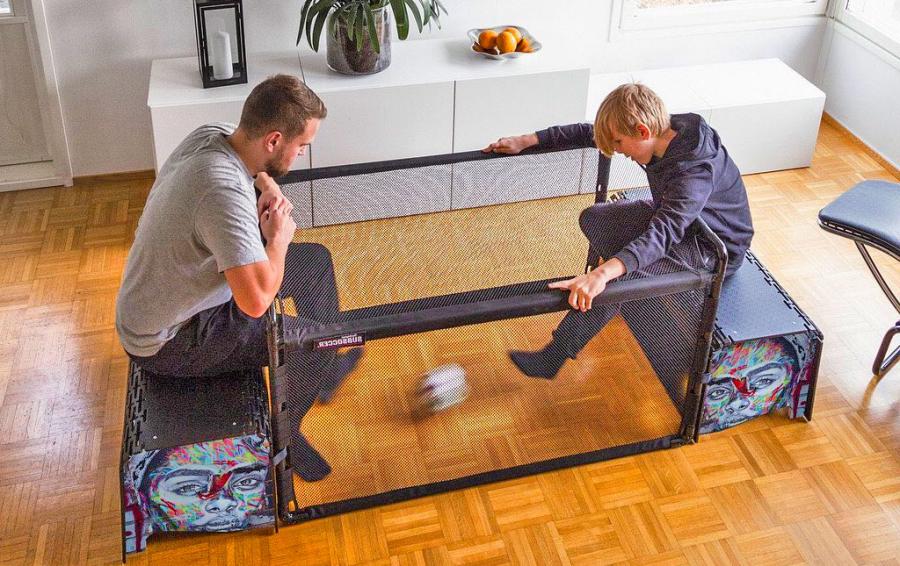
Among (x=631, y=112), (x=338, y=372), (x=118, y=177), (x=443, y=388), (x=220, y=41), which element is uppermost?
(x=631, y=112)

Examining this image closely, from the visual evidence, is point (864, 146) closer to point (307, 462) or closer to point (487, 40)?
point (487, 40)

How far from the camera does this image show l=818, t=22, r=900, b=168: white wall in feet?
14.7

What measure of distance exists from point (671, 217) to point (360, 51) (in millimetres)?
1635

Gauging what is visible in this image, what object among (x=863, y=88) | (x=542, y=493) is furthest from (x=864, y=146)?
(x=542, y=493)

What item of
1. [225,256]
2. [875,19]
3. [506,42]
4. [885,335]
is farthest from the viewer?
[875,19]

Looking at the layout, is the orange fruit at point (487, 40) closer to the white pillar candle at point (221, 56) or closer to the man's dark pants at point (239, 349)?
the white pillar candle at point (221, 56)

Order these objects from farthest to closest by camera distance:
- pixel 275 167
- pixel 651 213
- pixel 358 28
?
pixel 358 28 → pixel 651 213 → pixel 275 167

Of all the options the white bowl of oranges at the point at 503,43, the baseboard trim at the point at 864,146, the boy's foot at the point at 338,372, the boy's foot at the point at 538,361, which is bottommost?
the baseboard trim at the point at 864,146

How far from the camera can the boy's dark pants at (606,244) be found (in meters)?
2.71

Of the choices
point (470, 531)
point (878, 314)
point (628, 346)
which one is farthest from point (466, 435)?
point (878, 314)

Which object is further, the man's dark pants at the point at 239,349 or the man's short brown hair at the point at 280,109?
the man's dark pants at the point at 239,349

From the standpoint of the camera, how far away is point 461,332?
2.70 meters

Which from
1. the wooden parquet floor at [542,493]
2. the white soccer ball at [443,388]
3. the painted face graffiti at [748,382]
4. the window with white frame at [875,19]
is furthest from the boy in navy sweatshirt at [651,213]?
the window with white frame at [875,19]

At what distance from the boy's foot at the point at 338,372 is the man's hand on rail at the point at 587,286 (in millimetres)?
534
